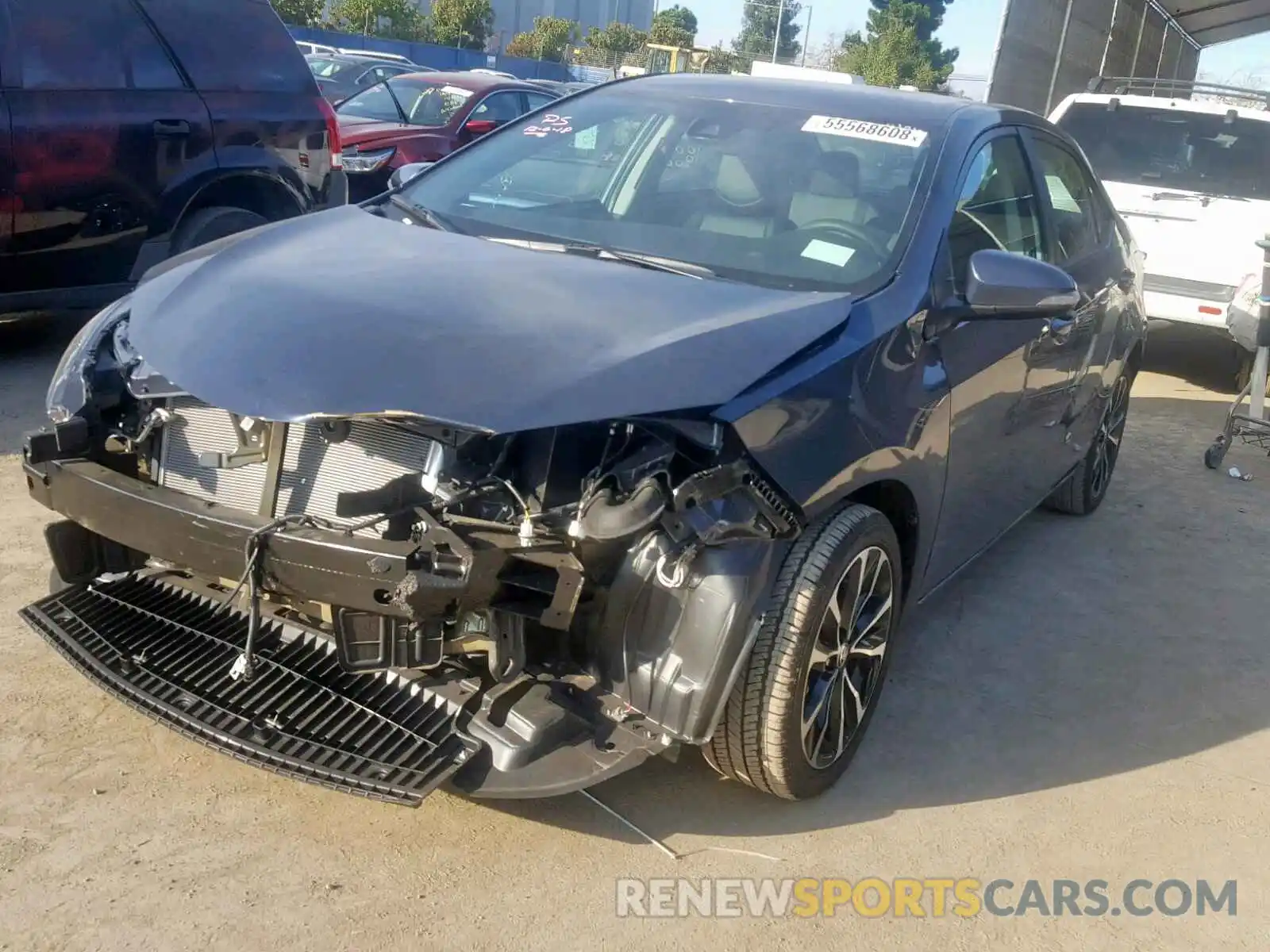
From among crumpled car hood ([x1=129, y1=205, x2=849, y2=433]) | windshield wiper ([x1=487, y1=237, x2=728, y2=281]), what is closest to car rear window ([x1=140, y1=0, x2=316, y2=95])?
crumpled car hood ([x1=129, y1=205, x2=849, y2=433])

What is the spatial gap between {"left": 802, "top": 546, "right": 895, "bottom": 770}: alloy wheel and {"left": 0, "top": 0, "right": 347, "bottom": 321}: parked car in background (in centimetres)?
438

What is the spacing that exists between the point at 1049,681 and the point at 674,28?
7010 cm

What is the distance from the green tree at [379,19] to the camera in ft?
158

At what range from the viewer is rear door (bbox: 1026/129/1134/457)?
423 cm

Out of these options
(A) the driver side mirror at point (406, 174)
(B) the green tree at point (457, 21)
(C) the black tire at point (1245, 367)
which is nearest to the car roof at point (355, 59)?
(C) the black tire at point (1245, 367)

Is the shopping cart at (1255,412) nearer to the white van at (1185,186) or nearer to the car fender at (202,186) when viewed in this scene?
the white van at (1185,186)

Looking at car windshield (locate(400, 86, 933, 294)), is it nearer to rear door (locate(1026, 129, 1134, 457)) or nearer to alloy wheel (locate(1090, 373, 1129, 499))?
rear door (locate(1026, 129, 1134, 457))

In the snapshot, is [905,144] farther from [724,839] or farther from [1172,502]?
[1172,502]

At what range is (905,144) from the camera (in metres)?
3.62

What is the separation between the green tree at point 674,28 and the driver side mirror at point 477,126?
48174 mm

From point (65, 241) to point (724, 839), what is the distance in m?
4.56

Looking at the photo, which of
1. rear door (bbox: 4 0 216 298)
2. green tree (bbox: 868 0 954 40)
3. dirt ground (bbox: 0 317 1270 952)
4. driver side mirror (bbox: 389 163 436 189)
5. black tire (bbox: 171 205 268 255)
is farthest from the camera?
green tree (bbox: 868 0 954 40)

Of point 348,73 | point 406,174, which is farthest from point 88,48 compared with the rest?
point 348,73

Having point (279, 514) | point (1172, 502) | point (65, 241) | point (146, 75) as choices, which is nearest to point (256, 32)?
point (146, 75)
